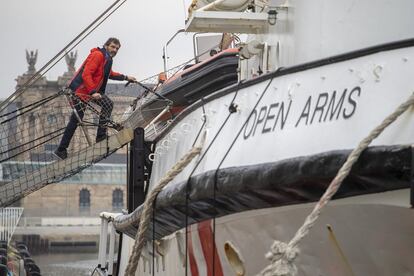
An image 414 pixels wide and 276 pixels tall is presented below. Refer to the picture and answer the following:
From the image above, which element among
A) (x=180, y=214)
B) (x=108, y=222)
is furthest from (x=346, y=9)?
(x=108, y=222)

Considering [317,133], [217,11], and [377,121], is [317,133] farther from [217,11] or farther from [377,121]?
[217,11]

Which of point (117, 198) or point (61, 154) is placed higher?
point (61, 154)

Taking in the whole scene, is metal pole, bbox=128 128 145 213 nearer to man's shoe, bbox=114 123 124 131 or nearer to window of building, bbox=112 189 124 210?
man's shoe, bbox=114 123 124 131

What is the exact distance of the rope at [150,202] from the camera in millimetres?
7574

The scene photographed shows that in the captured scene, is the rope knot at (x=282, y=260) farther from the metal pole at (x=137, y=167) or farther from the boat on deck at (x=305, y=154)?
the metal pole at (x=137, y=167)

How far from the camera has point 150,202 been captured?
7.94 m

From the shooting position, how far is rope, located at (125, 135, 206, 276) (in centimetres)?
757

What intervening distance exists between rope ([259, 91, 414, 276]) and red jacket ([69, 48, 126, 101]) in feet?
16.2

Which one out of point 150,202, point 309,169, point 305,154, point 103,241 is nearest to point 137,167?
point 150,202

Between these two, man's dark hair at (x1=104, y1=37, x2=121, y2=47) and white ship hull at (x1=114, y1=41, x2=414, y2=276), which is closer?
white ship hull at (x1=114, y1=41, x2=414, y2=276)

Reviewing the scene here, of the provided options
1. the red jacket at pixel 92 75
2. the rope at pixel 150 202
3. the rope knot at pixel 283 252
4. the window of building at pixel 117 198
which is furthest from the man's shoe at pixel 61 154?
the window of building at pixel 117 198

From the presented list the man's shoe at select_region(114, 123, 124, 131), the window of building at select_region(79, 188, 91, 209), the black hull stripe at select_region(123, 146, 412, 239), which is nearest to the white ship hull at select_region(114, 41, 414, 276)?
the black hull stripe at select_region(123, 146, 412, 239)

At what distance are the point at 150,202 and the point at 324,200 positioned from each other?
236cm

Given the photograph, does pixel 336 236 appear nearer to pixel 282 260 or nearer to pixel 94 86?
pixel 282 260
